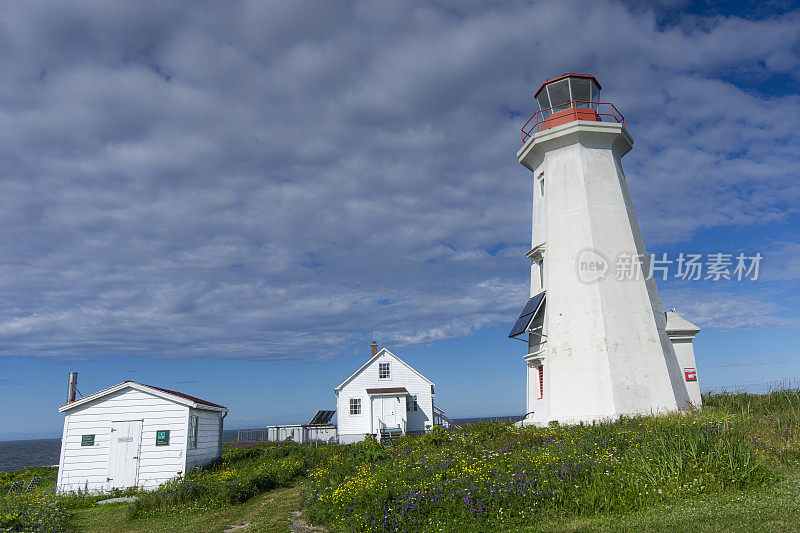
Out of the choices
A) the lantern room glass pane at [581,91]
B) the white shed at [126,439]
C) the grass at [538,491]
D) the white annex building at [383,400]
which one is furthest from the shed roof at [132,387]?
the lantern room glass pane at [581,91]

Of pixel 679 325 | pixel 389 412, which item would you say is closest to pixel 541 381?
pixel 679 325

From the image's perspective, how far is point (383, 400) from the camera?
1330 inches

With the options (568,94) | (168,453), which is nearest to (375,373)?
(168,453)

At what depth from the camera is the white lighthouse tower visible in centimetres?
1702

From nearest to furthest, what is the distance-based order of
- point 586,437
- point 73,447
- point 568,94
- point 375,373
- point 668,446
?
point 668,446, point 586,437, point 73,447, point 568,94, point 375,373

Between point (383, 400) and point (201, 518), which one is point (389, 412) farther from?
point (201, 518)

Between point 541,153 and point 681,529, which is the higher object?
point 541,153

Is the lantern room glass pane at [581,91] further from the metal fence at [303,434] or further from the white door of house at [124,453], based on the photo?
the metal fence at [303,434]

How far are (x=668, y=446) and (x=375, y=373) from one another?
26022 millimetres

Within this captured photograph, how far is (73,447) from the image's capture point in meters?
17.3

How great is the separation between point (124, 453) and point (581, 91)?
2326 cm

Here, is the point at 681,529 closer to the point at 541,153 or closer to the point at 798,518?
the point at 798,518

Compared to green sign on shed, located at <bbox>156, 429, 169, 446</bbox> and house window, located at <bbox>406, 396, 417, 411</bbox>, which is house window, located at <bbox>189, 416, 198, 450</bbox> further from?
house window, located at <bbox>406, 396, 417, 411</bbox>

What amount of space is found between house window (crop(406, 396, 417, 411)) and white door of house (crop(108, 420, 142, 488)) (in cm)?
2037
